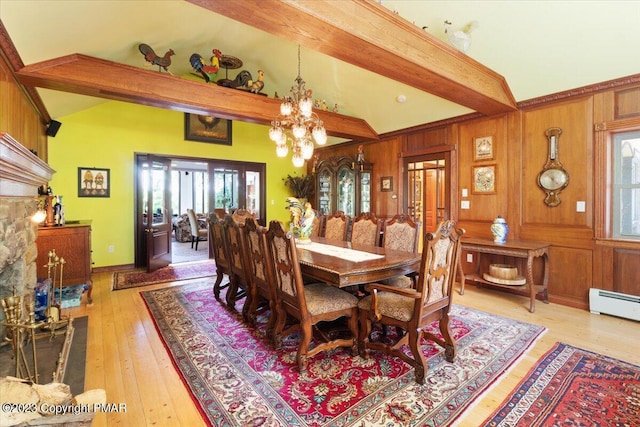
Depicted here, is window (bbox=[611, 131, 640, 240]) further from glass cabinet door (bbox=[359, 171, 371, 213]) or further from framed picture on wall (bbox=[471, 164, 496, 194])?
glass cabinet door (bbox=[359, 171, 371, 213])

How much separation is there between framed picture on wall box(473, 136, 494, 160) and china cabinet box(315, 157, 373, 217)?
6.34 feet

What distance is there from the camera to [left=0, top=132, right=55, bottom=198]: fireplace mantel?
148 cm

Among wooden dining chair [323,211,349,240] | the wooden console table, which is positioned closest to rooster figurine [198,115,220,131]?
wooden dining chair [323,211,349,240]

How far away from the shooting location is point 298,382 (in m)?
1.97

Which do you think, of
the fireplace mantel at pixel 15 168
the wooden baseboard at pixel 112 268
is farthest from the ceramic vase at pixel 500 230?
the wooden baseboard at pixel 112 268

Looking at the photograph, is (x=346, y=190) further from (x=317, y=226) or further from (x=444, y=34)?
(x=444, y=34)

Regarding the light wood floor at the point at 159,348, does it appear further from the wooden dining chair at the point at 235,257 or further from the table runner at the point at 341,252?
the table runner at the point at 341,252

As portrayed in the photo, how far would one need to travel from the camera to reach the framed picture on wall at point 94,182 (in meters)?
4.87

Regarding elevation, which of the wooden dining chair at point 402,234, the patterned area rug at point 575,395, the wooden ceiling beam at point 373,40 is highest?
the wooden ceiling beam at point 373,40

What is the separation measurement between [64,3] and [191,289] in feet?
10.5

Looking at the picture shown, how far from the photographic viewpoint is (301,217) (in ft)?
10.9

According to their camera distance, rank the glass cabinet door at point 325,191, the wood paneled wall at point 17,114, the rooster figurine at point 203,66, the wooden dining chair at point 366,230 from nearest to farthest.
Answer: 1. the wood paneled wall at point 17,114
2. the wooden dining chair at point 366,230
3. the rooster figurine at point 203,66
4. the glass cabinet door at point 325,191

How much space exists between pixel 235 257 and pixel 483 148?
11.9 ft

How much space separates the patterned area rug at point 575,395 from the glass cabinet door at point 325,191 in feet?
15.0
